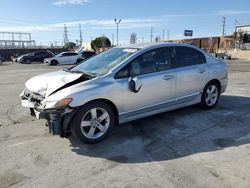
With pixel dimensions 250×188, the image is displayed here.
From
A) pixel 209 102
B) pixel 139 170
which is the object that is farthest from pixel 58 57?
pixel 139 170

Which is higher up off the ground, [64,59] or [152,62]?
[152,62]

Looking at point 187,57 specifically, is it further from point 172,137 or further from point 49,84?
point 49,84

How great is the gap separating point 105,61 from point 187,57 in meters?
1.82

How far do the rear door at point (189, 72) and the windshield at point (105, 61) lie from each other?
109 centimetres

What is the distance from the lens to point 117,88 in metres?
4.52

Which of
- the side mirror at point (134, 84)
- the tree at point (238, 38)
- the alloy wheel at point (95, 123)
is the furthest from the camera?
the tree at point (238, 38)

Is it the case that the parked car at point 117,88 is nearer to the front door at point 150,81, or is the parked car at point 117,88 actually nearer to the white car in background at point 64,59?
the front door at point 150,81

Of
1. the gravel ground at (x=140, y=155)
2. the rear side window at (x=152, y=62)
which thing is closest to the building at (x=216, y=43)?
the rear side window at (x=152, y=62)

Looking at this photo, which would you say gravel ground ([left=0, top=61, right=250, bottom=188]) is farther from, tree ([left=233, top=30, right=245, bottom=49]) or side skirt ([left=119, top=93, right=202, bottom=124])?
tree ([left=233, top=30, right=245, bottom=49])

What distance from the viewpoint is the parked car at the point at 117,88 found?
4168 millimetres

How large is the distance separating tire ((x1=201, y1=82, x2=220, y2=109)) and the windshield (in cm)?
211

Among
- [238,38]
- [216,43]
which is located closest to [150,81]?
[216,43]

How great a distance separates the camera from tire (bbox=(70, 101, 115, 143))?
4.22 meters

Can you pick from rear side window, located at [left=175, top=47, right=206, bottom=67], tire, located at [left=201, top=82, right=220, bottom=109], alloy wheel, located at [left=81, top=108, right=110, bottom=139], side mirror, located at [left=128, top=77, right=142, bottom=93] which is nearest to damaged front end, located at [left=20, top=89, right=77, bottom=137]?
alloy wheel, located at [left=81, top=108, right=110, bottom=139]
